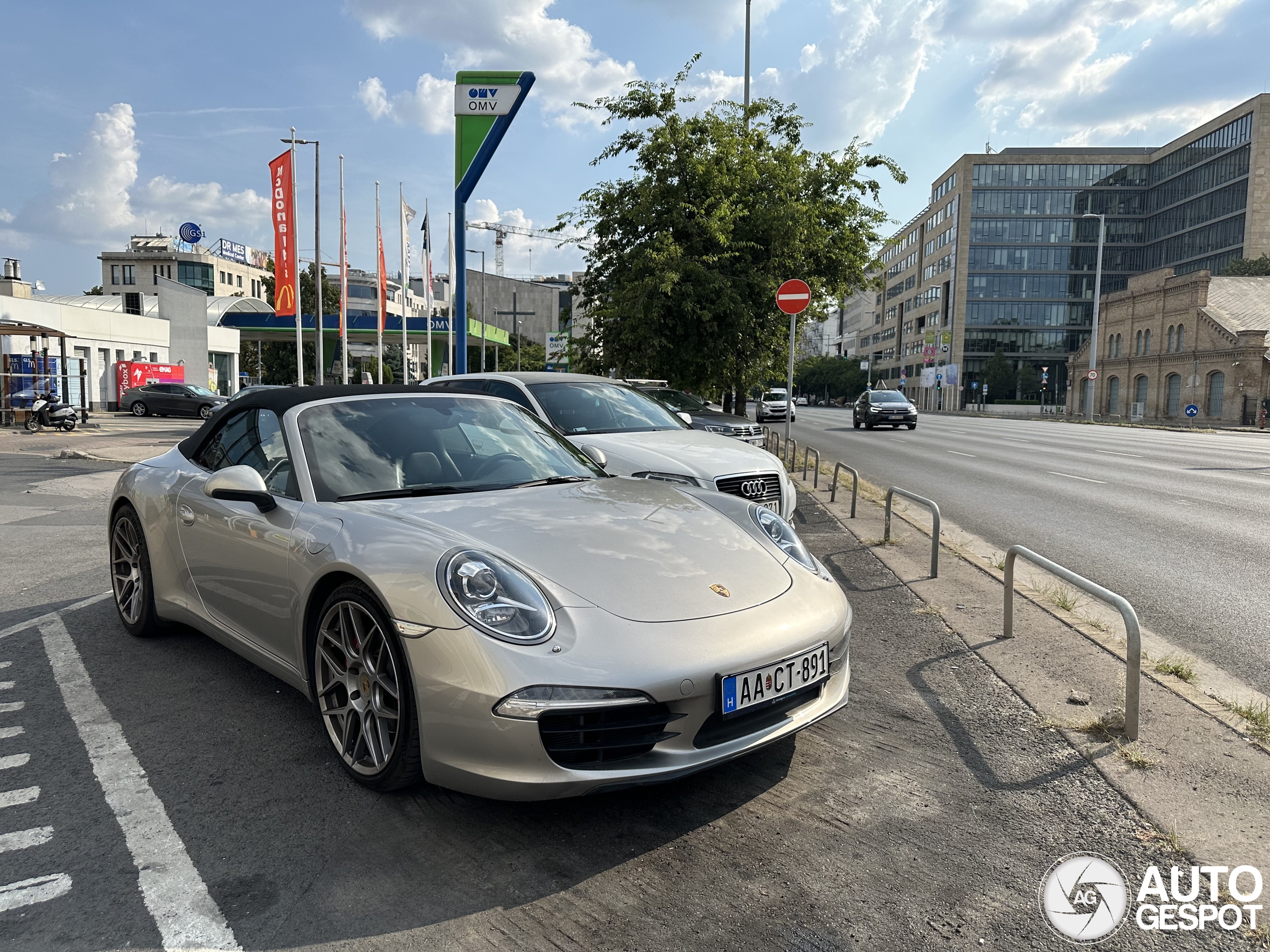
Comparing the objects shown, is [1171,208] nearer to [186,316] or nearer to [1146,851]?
[186,316]

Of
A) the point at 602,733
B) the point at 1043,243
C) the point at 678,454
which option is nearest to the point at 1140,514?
the point at 678,454

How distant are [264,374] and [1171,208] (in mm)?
97009

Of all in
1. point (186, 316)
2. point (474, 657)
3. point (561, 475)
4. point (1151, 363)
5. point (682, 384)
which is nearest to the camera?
point (474, 657)

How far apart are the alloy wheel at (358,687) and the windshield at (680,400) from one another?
9.31 meters

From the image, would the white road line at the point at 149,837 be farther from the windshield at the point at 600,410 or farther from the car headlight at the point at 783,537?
the windshield at the point at 600,410

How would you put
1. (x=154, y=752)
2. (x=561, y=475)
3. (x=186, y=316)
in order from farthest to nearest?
(x=186, y=316) → (x=561, y=475) → (x=154, y=752)

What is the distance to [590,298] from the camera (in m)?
17.9

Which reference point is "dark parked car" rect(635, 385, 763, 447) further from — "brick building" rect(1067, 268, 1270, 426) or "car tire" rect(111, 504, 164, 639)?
"brick building" rect(1067, 268, 1270, 426)

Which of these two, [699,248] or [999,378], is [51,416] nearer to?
[699,248]

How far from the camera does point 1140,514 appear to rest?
1051 centimetres

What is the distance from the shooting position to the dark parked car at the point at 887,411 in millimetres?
33719

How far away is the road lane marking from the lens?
14.2 metres

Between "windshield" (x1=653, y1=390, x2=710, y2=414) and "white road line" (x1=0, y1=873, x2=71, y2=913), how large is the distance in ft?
33.5

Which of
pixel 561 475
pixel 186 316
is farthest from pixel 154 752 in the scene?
pixel 186 316
